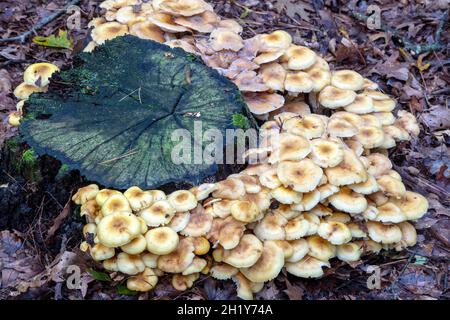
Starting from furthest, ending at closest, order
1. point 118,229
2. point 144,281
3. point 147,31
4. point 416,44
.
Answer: point 416,44, point 147,31, point 144,281, point 118,229

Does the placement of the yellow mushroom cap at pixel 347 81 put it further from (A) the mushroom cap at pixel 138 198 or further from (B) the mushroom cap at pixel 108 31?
(A) the mushroom cap at pixel 138 198

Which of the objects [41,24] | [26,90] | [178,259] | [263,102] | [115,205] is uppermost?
[263,102]

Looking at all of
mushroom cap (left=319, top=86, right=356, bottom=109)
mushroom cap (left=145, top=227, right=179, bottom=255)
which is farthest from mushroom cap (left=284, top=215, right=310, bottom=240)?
mushroom cap (left=319, top=86, right=356, bottom=109)

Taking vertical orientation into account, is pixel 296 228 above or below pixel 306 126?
below

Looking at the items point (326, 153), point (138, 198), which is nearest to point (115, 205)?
point (138, 198)

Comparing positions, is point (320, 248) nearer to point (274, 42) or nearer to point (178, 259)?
point (178, 259)

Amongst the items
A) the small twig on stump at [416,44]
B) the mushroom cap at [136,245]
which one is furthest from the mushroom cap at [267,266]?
the small twig on stump at [416,44]

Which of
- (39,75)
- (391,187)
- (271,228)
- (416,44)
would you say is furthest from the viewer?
(416,44)
